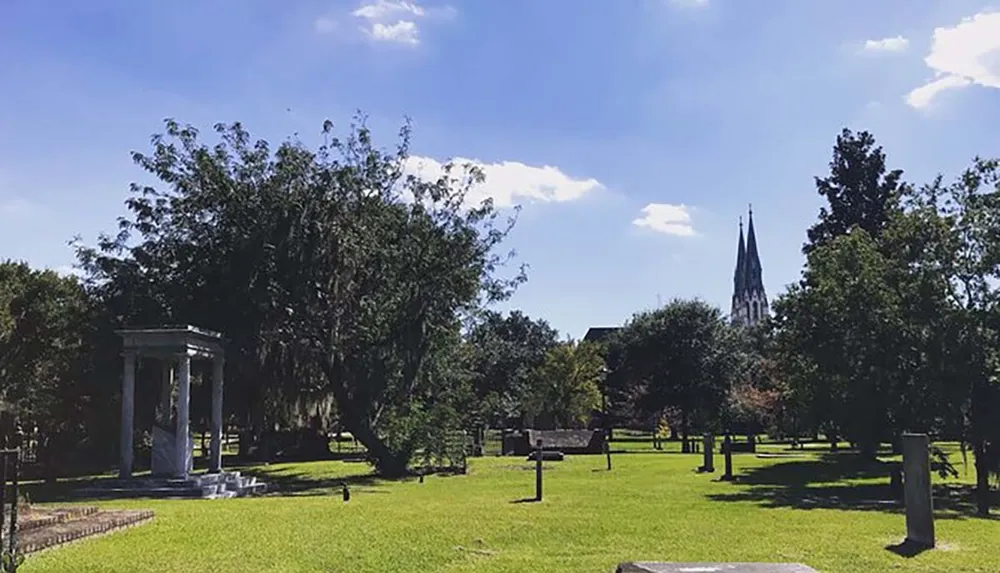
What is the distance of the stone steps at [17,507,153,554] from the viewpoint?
10602 millimetres

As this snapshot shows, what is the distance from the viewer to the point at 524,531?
12547 mm

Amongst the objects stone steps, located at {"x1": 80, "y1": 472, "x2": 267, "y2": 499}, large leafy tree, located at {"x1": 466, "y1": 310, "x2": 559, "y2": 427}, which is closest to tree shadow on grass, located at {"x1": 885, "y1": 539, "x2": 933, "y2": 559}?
stone steps, located at {"x1": 80, "y1": 472, "x2": 267, "y2": 499}

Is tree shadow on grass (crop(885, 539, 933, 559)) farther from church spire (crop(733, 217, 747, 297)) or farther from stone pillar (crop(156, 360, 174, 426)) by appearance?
church spire (crop(733, 217, 747, 297))

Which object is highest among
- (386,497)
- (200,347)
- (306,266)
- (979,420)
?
(306,266)

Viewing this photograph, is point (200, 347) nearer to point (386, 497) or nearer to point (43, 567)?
point (386, 497)

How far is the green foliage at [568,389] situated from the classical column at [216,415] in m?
34.0

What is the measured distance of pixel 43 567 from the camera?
9156mm

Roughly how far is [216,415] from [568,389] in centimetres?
3558

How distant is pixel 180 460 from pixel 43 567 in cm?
1147

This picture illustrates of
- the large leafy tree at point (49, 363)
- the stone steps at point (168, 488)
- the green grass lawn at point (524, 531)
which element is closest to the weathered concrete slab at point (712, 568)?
the green grass lawn at point (524, 531)

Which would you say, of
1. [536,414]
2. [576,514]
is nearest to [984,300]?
[576,514]

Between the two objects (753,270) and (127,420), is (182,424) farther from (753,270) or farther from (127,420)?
(753,270)

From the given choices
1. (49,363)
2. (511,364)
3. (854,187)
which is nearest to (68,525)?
(49,363)

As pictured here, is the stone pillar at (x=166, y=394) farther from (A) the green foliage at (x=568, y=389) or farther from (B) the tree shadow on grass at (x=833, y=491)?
(A) the green foliage at (x=568, y=389)
